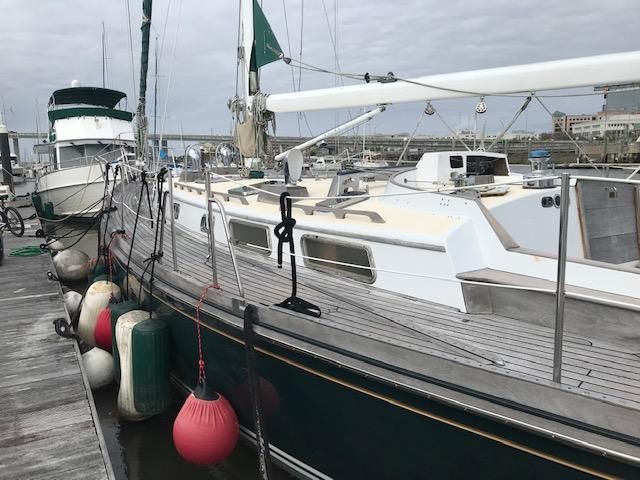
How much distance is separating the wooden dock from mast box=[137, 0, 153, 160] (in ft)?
18.0

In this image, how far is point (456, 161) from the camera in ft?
18.4

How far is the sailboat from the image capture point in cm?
253

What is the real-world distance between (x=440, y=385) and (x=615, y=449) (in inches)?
34.2

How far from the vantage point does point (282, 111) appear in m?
6.34

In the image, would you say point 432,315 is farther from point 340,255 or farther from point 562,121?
point 562,121

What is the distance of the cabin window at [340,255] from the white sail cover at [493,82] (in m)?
1.77

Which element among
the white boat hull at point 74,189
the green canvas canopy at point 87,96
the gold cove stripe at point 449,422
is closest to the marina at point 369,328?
the gold cove stripe at point 449,422

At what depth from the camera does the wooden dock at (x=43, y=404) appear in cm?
387

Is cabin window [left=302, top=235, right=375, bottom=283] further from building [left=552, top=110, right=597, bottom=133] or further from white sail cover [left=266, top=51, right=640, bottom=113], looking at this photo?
building [left=552, top=110, right=597, bottom=133]

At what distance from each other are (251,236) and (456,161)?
96.7 inches

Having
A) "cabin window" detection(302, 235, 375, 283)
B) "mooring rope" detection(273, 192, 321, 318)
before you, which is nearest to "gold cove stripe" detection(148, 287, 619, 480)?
"mooring rope" detection(273, 192, 321, 318)

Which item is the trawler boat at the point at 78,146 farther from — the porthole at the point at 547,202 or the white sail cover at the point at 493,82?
the porthole at the point at 547,202

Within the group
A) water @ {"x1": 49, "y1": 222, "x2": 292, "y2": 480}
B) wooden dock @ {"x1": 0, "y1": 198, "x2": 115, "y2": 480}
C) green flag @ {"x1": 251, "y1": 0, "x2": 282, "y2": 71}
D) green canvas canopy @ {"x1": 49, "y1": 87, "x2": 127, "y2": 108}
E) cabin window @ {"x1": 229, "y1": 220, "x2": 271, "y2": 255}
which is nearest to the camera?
wooden dock @ {"x1": 0, "y1": 198, "x2": 115, "y2": 480}

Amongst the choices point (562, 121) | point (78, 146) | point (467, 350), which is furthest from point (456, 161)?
point (78, 146)
